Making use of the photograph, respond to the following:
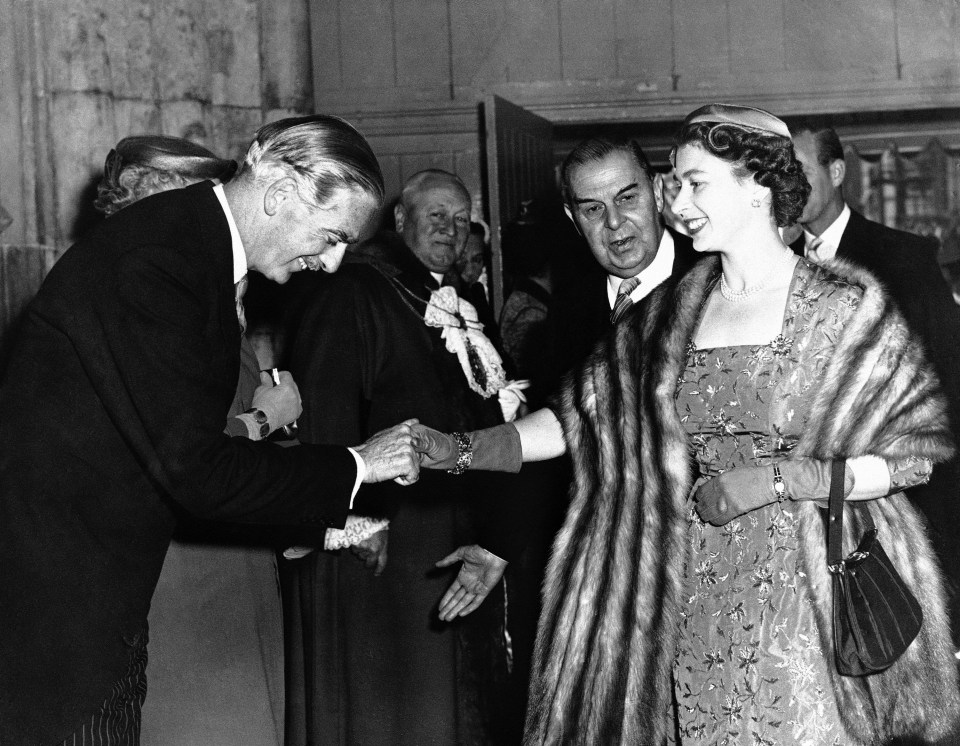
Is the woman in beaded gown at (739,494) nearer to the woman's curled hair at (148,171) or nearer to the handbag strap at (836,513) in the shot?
the handbag strap at (836,513)

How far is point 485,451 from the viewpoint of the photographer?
2.93 m

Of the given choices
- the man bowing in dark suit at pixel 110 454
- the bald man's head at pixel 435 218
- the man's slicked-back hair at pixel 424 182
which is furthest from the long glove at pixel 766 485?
the man's slicked-back hair at pixel 424 182

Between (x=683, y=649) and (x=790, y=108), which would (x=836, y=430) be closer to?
(x=683, y=649)

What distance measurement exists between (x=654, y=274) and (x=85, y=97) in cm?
284

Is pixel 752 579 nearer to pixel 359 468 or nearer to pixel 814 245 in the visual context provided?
pixel 359 468

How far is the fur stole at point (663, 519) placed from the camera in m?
2.45

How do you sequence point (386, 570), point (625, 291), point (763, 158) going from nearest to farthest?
1. point (763, 158)
2. point (625, 291)
3. point (386, 570)

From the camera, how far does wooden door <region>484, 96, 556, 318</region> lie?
568 cm

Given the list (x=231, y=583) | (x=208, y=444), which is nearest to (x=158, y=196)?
(x=208, y=444)

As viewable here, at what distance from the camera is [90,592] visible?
221 centimetres

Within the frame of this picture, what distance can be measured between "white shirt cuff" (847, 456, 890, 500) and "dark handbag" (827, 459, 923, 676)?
44mm

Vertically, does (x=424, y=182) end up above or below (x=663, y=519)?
above

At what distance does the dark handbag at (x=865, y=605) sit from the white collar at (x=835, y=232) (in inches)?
77.1

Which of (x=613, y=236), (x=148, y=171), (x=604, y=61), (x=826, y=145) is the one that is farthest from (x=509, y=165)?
(x=148, y=171)
